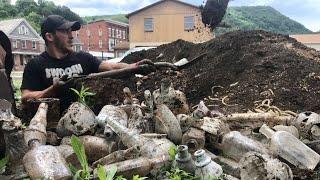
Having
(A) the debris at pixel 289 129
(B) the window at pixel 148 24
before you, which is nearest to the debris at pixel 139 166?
(A) the debris at pixel 289 129

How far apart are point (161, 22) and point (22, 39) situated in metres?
30.2

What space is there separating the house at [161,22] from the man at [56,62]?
100 feet

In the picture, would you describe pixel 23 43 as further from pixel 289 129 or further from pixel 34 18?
pixel 289 129

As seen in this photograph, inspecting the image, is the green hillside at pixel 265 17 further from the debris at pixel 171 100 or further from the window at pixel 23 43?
the debris at pixel 171 100

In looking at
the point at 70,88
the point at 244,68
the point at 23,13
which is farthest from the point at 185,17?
the point at 23,13

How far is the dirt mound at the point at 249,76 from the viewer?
5.46 meters

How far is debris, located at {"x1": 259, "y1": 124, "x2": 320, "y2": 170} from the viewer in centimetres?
296

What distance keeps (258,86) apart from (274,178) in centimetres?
355

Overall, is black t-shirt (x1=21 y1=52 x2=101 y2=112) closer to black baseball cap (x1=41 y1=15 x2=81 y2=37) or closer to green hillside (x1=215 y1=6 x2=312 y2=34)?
black baseball cap (x1=41 y1=15 x2=81 y2=37)

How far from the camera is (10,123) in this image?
10.0ft

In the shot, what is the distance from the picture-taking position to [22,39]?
6259cm

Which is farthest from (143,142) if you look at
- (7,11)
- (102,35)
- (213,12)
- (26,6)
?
(26,6)

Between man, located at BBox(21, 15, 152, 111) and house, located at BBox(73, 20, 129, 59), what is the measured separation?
217 ft

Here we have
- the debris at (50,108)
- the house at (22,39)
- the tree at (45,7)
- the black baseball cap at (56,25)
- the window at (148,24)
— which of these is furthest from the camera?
the tree at (45,7)
